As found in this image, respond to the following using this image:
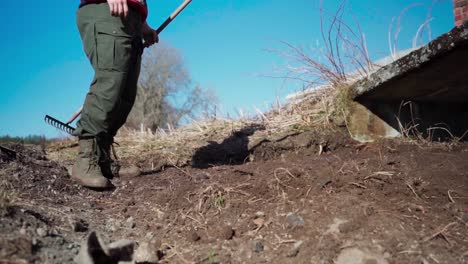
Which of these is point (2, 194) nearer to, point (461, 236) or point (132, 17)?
point (132, 17)

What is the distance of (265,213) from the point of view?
167 centimetres

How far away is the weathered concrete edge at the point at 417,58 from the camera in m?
2.09

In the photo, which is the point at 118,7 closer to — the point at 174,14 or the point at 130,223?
the point at 174,14

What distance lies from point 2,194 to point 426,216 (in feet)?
6.32

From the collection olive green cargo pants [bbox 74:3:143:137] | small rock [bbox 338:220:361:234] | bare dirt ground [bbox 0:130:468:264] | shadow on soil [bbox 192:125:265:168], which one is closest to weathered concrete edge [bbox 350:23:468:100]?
bare dirt ground [bbox 0:130:468:264]

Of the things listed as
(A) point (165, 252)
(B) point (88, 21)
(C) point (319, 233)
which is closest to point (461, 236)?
(C) point (319, 233)

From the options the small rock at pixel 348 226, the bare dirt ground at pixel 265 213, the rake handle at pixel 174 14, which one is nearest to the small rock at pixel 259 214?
the bare dirt ground at pixel 265 213

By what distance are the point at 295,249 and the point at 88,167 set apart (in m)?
1.47

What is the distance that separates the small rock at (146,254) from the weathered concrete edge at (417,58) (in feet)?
6.68

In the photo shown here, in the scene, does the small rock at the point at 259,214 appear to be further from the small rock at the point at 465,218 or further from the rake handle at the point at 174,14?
the rake handle at the point at 174,14

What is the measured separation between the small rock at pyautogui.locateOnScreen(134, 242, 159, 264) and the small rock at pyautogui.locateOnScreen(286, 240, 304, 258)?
552 millimetres

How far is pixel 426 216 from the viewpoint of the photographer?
150 centimetres

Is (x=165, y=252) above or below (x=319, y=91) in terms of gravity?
below

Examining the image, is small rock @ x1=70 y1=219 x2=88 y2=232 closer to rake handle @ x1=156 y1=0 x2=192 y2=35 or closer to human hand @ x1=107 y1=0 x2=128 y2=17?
human hand @ x1=107 y1=0 x2=128 y2=17
